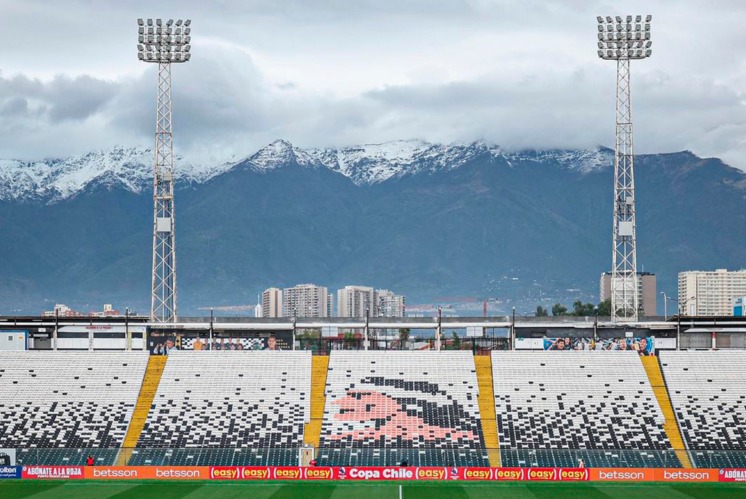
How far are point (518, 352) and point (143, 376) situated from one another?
98.0ft

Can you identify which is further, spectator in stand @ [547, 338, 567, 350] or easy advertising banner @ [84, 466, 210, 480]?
spectator in stand @ [547, 338, 567, 350]

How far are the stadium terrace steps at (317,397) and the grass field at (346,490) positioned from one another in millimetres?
11759

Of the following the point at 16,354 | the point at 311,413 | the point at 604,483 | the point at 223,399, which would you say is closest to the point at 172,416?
the point at 223,399

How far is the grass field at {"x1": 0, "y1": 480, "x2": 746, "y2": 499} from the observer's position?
2685 inches

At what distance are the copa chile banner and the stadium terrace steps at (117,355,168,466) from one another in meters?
6.48

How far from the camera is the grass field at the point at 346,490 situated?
6819 centimetres

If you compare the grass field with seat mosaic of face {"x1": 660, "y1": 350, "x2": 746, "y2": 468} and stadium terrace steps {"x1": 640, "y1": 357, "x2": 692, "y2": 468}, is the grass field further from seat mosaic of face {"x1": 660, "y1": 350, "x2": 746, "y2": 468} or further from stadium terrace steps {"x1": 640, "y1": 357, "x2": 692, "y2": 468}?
seat mosaic of face {"x1": 660, "y1": 350, "x2": 746, "y2": 468}

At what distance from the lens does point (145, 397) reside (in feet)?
302

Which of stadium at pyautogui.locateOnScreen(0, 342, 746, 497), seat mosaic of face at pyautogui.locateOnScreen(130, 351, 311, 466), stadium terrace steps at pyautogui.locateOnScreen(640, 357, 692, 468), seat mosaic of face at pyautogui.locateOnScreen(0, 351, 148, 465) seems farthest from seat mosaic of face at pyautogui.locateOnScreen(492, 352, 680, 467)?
seat mosaic of face at pyautogui.locateOnScreen(0, 351, 148, 465)

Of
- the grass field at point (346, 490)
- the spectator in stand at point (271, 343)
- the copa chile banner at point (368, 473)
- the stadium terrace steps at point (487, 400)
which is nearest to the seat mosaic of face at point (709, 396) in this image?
the copa chile banner at point (368, 473)

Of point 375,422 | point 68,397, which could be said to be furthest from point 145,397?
point 375,422

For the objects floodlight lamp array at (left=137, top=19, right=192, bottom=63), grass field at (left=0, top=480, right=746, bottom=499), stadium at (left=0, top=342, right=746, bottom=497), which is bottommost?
grass field at (left=0, top=480, right=746, bottom=499)

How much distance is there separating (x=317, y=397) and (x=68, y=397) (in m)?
18.6

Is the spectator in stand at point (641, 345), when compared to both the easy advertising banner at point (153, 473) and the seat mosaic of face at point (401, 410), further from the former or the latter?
the easy advertising banner at point (153, 473)
